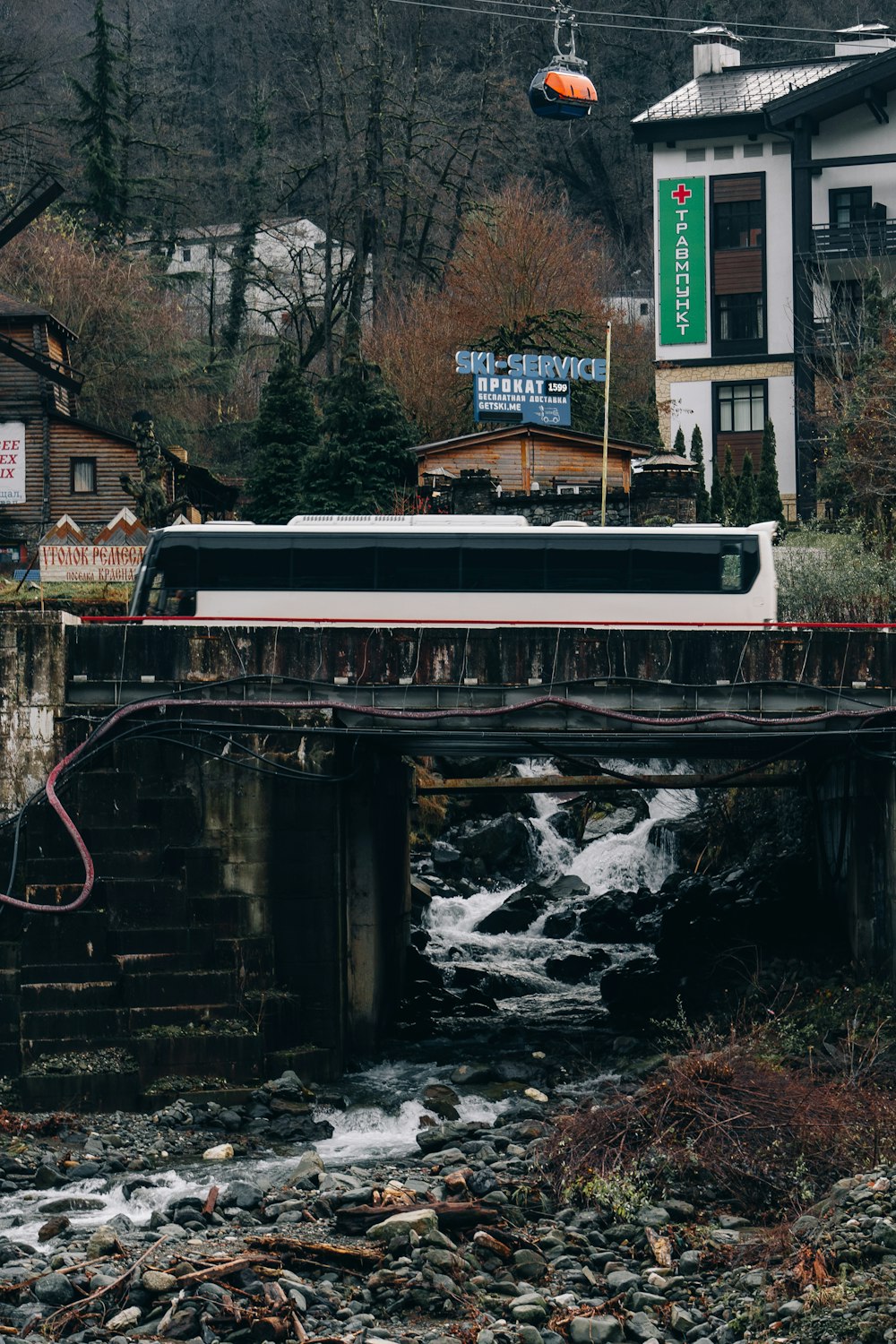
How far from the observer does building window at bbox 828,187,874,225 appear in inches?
2376

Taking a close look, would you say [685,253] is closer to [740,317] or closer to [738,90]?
[740,317]

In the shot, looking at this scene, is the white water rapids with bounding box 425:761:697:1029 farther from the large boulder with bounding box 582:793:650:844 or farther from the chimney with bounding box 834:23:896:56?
the chimney with bounding box 834:23:896:56

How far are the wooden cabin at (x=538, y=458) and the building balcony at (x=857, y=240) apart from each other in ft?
48.7

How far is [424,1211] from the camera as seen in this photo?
18656mm

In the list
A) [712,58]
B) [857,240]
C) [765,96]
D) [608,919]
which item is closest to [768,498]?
[857,240]

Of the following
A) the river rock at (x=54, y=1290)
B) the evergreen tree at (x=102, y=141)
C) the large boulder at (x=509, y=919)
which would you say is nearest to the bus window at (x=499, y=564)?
the large boulder at (x=509, y=919)

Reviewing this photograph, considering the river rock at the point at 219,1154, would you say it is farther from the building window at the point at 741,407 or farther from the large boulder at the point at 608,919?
the building window at the point at 741,407

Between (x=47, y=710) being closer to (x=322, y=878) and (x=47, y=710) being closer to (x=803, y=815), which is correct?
(x=322, y=878)

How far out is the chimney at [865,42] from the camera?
210 ft

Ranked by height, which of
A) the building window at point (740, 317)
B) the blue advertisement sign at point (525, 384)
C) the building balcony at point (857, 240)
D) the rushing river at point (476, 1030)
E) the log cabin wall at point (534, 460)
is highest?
the building balcony at point (857, 240)

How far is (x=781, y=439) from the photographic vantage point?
198ft

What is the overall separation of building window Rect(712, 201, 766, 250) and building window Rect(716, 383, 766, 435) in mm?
4904

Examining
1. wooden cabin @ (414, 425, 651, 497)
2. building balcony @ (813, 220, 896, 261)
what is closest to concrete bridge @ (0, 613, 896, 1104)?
wooden cabin @ (414, 425, 651, 497)

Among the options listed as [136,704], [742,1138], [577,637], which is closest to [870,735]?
[577,637]
